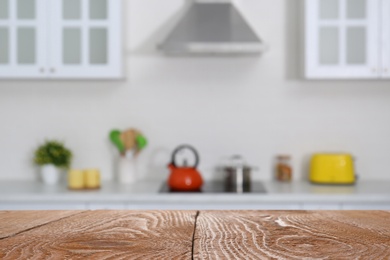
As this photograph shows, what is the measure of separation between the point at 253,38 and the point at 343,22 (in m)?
0.51

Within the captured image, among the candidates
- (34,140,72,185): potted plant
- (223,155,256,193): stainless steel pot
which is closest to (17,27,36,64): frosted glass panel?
(34,140,72,185): potted plant

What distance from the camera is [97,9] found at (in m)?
2.96

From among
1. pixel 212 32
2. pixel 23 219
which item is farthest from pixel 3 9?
pixel 23 219

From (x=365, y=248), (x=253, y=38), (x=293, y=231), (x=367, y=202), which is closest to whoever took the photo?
(x=365, y=248)

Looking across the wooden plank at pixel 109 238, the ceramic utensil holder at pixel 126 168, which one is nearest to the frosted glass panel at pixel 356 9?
the ceramic utensil holder at pixel 126 168

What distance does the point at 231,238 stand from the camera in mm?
803

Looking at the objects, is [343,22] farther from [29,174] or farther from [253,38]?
[29,174]

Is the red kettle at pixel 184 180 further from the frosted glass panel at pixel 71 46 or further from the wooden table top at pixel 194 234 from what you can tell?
the wooden table top at pixel 194 234

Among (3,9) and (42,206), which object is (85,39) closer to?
(3,9)

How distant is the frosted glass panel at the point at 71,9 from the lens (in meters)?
2.95

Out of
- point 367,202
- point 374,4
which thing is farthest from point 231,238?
point 374,4

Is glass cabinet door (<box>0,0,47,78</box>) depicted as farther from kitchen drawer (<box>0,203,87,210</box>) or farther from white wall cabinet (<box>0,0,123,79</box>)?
kitchen drawer (<box>0,203,87,210</box>)

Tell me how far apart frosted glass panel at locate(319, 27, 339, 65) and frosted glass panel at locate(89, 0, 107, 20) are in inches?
46.3

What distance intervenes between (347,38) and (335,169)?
707 millimetres
